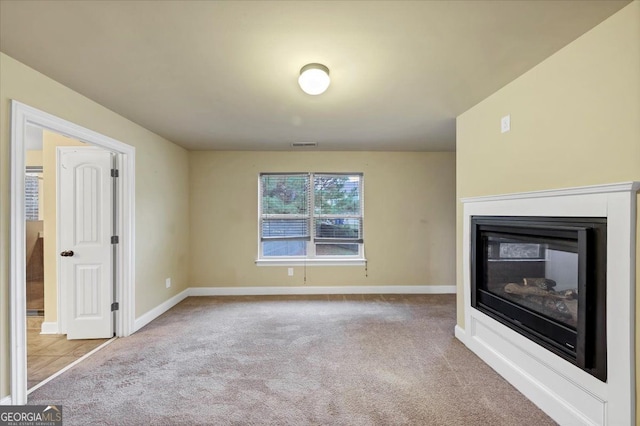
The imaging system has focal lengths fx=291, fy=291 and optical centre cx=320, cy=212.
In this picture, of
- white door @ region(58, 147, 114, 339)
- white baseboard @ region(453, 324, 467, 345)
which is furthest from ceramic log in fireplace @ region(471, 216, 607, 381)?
white door @ region(58, 147, 114, 339)

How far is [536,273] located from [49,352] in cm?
441

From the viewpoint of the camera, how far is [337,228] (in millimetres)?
4914

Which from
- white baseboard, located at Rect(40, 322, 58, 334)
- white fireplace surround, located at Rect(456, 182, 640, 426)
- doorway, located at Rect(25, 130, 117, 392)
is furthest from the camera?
white baseboard, located at Rect(40, 322, 58, 334)

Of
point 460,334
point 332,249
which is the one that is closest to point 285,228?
point 332,249

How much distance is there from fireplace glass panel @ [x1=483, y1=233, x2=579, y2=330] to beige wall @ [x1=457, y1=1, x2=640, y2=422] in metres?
0.42

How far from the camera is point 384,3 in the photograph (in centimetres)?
144

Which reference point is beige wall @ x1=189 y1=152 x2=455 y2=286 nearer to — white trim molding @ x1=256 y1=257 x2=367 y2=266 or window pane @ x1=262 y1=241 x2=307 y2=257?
white trim molding @ x1=256 y1=257 x2=367 y2=266

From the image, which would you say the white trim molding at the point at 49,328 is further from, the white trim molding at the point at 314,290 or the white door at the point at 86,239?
the white trim molding at the point at 314,290

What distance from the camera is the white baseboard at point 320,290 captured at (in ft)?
15.6

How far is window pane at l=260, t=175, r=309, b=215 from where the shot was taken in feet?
16.0

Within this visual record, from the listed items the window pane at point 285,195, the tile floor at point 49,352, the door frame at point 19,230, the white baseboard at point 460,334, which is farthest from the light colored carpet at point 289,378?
the window pane at point 285,195

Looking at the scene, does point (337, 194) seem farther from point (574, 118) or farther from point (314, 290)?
point (574, 118)

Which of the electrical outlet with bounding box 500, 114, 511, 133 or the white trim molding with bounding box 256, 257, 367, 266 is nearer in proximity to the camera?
the electrical outlet with bounding box 500, 114, 511, 133

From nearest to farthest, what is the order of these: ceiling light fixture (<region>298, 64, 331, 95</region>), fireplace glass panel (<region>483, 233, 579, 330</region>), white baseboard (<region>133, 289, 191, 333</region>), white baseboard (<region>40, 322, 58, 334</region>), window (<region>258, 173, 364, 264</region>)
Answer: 1. fireplace glass panel (<region>483, 233, 579, 330</region>)
2. ceiling light fixture (<region>298, 64, 331, 95</region>)
3. white baseboard (<region>40, 322, 58, 334</region>)
4. white baseboard (<region>133, 289, 191, 333</region>)
5. window (<region>258, 173, 364, 264</region>)
